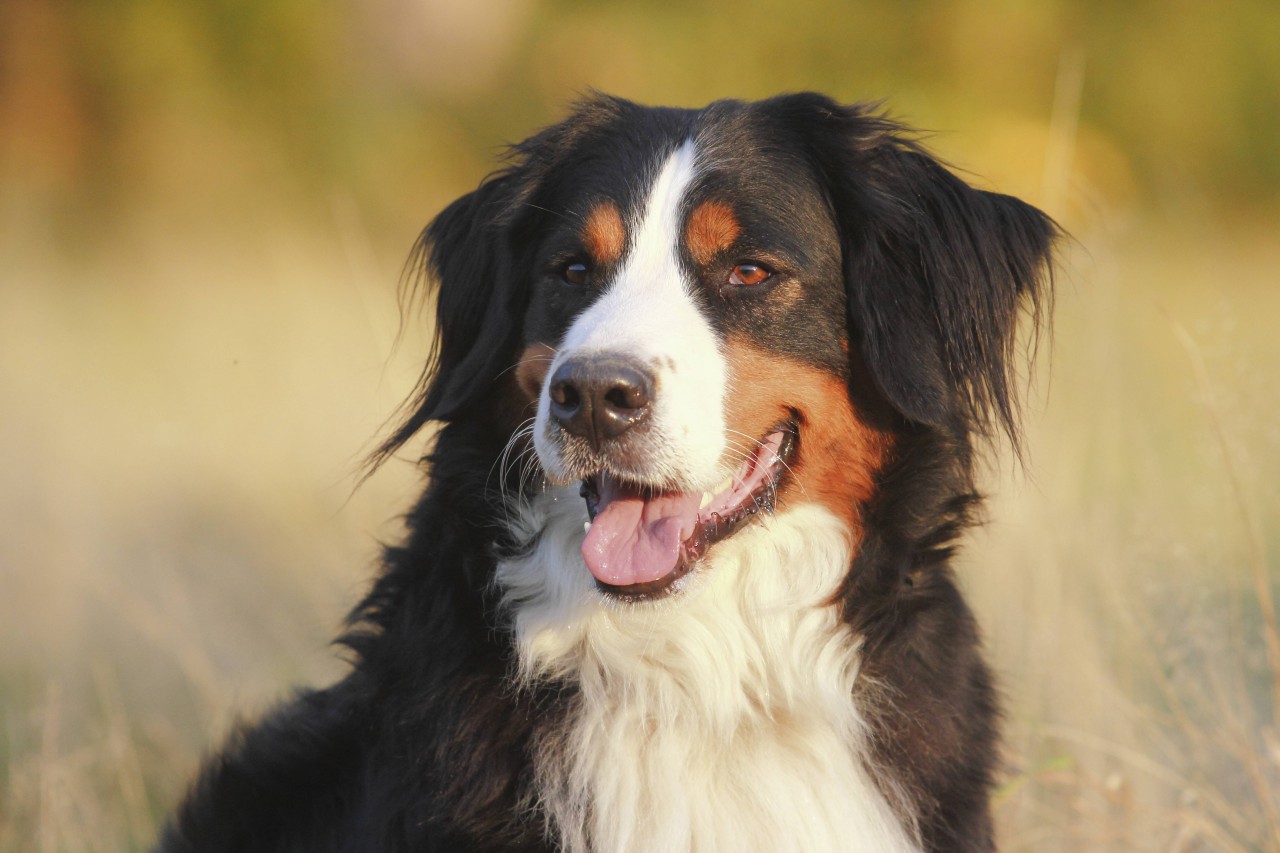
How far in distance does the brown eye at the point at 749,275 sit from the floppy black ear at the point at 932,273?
215 mm

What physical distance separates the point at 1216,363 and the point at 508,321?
7.51ft

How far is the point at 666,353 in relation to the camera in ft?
7.95

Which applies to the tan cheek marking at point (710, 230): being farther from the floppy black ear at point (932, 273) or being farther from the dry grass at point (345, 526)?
the dry grass at point (345, 526)

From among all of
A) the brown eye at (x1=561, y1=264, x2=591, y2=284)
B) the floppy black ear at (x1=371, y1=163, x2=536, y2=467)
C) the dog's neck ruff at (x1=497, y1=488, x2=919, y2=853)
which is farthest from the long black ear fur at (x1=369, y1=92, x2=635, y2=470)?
the dog's neck ruff at (x1=497, y1=488, x2=919, y2=853)

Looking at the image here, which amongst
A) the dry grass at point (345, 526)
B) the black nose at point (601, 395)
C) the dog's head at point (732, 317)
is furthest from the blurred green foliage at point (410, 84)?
the black nose at point (601, 395)

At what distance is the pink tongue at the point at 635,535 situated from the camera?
2.50 meters

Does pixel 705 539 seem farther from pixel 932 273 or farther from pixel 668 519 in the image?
pixel 932 273

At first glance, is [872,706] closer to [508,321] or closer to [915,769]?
[915,769]

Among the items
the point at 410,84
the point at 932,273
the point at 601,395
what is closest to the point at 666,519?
the point at 601,395

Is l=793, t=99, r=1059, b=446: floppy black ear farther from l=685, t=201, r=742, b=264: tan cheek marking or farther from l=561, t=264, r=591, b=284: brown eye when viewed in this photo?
l=561, t=264, r=591, b=284: brown eye

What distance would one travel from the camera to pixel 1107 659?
4273 millimetres

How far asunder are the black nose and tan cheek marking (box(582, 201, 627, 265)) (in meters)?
0.42

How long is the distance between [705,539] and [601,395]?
409 millimetres

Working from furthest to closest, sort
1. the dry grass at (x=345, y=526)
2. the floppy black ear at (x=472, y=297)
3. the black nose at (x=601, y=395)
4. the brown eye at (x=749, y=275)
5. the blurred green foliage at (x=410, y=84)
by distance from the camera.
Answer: the blurred green foliage at (x=410, y=84)
the dry grass at (x=345, y=526)
the floppy black ear at (x=472, y=297)
the brown eye at (x=749, y=275)
the black nose at (x=601, y=395)
